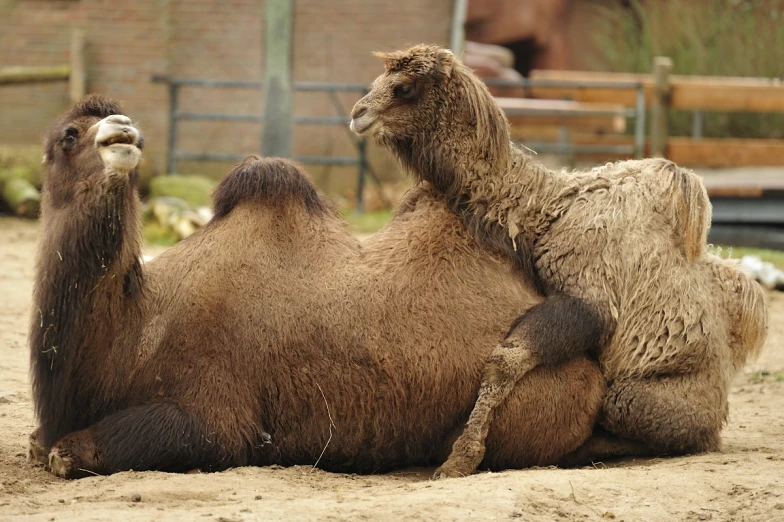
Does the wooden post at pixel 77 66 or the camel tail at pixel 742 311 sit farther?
the wooden post at pixel 77 66

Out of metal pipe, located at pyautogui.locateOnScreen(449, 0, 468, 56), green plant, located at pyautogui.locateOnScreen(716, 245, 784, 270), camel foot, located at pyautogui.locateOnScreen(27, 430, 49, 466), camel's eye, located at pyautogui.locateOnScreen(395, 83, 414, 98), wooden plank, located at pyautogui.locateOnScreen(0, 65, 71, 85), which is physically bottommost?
camel foot, located at pyautogui.locateOnScreen(27, 430, 49, 466)

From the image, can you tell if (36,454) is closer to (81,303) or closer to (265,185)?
(81,303)

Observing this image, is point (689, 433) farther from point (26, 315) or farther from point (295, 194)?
point (26, 315)

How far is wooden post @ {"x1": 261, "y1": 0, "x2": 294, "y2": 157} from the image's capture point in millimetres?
13836

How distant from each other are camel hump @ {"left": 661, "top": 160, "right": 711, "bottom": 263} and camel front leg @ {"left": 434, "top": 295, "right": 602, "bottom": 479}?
662mm

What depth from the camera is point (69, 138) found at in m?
5.11

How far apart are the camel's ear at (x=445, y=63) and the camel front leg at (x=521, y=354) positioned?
4.06 feet

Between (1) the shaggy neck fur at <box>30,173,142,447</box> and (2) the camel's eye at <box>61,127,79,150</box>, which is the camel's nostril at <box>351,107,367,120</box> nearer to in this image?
(1) the shaggy neck fur at <box>30,173,142,447</box>

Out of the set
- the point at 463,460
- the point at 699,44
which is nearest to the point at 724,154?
the point at 699,44

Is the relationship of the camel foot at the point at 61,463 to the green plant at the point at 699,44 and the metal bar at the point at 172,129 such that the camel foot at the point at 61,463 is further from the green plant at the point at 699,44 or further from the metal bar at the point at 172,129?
the green plant at the point at 699,44

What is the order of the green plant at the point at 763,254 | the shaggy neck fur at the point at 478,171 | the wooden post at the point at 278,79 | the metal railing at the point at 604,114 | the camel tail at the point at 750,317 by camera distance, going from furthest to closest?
the metal railing at the point at 604,114 < the wooden post at the point at 278,79 < the green plant at the point at 763,254 < the camel tail at the point at 750,317 < the shaggy neck fur at the point at 478,171

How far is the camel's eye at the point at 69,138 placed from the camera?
511cm

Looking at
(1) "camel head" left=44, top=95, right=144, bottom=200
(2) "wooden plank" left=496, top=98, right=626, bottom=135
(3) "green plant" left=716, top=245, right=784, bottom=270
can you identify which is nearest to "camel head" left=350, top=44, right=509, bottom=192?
(1) "camel head" left=44, top=95, right=144, bottom=200

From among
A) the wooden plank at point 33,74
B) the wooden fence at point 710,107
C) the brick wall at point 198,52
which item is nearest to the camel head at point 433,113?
the wooden fence at point 710,107
